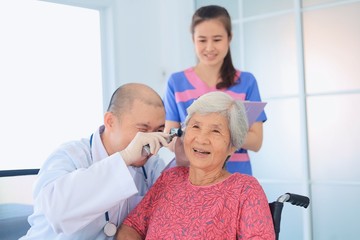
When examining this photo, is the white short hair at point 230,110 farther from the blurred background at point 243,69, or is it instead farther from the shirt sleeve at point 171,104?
the blurred background at point 243,69

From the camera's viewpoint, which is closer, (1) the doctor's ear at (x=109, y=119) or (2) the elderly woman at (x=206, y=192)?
(2) the elderly woman at (x=206, y=192)

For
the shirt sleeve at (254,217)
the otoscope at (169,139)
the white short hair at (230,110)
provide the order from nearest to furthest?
1. the shirt sleeve at (254,217)
2. the otoscope at (169,139)
3. the white short hair at (230,110)

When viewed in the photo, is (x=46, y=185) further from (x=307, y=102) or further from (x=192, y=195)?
(x=307, y=102)

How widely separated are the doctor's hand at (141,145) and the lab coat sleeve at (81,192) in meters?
0.02

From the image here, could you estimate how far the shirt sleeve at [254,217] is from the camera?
4.54 feet

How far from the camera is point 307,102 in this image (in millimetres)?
3115

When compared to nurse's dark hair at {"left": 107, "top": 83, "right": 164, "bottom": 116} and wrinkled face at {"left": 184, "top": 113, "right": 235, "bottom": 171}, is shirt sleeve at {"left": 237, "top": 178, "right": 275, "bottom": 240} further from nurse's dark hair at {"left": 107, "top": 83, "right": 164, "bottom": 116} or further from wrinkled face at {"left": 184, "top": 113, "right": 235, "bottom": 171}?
nurse's dark hair at {"left": 107, "top": 83, "right": 164, "bottom": 116}

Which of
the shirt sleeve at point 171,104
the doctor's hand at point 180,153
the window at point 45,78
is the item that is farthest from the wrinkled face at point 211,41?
the window at point 45,78

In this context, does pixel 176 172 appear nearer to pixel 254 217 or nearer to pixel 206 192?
pixel 206 192

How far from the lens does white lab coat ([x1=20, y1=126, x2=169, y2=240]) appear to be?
4.66 ft

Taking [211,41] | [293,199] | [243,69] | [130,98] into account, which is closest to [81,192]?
[130,98]

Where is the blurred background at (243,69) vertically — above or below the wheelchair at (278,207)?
above

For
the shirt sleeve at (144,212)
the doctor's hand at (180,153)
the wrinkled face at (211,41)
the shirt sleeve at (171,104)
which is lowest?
the shirt sleeve at (144,212)

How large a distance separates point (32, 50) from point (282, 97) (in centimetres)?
171
